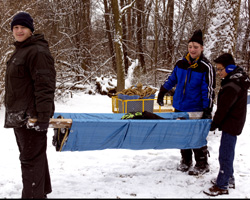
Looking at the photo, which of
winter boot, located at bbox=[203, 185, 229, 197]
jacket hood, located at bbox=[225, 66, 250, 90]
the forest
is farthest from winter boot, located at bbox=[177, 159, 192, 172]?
the forest

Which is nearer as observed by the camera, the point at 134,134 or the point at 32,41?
the point at 32,41

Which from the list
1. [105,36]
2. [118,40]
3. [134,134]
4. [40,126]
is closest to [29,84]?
[40,126]

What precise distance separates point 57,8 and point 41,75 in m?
16.1

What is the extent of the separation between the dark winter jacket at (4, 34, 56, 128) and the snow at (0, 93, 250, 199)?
3.62 feet

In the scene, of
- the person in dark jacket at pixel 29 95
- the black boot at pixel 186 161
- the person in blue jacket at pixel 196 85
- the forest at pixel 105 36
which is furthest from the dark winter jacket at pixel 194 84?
the forest at pixel 105 36

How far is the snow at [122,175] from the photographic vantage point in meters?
3.28

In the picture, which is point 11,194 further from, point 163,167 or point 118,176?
point 163,167

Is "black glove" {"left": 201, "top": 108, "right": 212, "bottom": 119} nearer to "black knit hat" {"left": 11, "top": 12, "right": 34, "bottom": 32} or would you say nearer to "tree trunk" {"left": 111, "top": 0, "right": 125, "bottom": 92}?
"black knit hat" {"left": 11, "top": 12, "right": 34, "bottom": 32}

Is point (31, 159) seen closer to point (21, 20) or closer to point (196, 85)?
point (21, 20)

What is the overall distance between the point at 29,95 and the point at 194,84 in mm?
2165

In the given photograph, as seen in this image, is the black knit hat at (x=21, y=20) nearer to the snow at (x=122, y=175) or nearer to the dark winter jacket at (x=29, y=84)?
the dark winter jacket at (x=29, y=84)

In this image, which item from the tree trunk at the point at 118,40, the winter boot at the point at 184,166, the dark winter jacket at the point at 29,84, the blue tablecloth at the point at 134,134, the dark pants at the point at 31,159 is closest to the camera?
the dark winter jacket at the point at 29,84

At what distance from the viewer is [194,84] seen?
366 cm

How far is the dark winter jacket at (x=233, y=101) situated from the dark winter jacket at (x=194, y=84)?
1.49 ft
